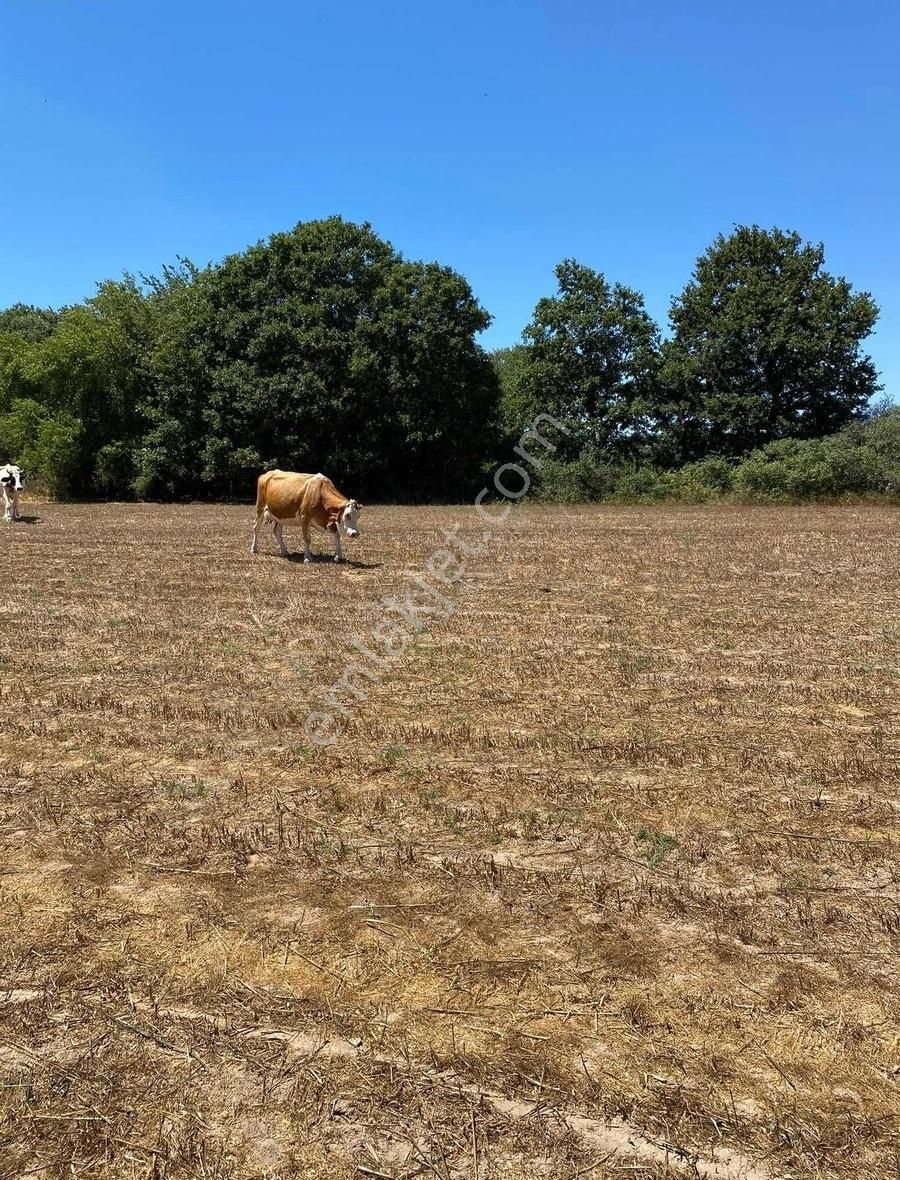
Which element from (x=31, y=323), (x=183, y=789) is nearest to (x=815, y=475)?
(x=183, y=789)

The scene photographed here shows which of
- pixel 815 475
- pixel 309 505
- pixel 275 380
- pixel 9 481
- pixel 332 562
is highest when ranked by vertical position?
pixel 275 380

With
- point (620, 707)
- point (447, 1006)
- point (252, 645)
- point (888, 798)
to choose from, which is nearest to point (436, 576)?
point (252, 645)

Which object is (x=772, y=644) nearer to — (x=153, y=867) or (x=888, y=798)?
(x=888, y=798)

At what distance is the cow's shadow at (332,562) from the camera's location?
14.0m

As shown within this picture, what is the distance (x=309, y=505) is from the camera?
14164 mm

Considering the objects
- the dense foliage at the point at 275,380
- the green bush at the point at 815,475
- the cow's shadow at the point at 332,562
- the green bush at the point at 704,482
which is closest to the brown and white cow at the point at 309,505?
the cow's shadow at the point at 332,562

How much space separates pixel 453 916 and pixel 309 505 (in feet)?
37.4

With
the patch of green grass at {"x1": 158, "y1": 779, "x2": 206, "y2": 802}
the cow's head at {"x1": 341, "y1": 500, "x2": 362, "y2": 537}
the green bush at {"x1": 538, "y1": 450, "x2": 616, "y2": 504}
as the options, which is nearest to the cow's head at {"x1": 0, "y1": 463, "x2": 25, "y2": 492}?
the cow's head at {"x1": 341, "y1": 500, "x2": 362, "y2": 537}

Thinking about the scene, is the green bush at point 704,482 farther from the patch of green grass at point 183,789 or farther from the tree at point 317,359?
the patch of green grass at point 183,789

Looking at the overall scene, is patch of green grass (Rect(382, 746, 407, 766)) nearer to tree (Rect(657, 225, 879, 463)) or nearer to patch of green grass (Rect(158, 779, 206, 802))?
patch of green grass (Rect(158, 779, 206, 802))

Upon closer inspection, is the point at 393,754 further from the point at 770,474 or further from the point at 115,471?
the point at 115,471

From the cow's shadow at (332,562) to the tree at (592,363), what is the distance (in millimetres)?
24388

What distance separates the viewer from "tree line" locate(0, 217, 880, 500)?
32.3 meters

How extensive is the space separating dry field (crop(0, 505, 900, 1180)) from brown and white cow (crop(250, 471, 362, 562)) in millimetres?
6411
